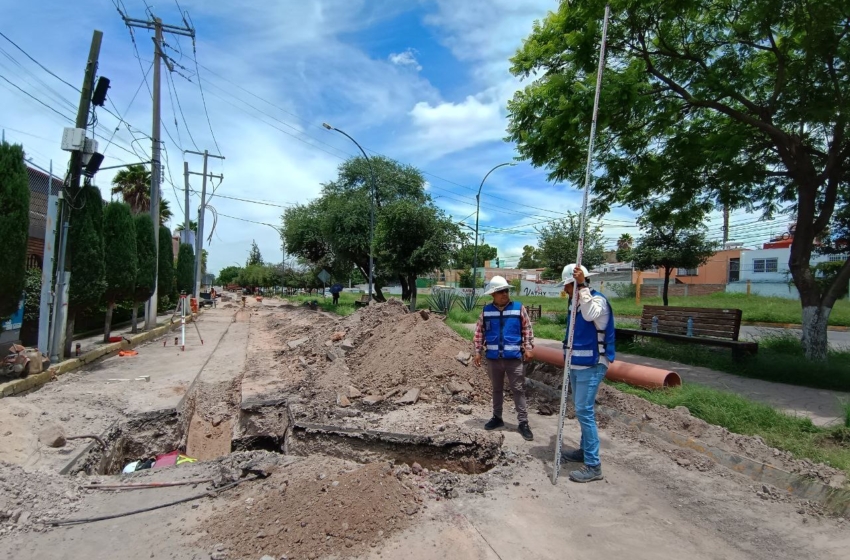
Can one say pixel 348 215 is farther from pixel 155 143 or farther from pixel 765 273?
pixel 765 273

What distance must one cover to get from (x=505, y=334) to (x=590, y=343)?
1248 mm

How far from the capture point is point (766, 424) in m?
5.23

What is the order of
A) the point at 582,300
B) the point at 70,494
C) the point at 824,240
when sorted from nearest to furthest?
1. the point at 70,494
2. the point at 582,300
3. the point at 824,240

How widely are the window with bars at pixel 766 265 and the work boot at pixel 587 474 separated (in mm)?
46450

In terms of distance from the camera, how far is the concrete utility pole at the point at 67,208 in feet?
31.8

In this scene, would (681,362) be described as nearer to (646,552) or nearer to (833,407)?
(833,407)

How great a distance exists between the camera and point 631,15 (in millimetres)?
8500

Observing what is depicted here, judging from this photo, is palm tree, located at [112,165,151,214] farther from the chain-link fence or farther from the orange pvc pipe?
the orange pvc pipe

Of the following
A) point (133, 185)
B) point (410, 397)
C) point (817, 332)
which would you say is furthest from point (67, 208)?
point (133, 185)

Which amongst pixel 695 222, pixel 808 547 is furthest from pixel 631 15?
pixel 808 547

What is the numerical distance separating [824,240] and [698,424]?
8736 mm

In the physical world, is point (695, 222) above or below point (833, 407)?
above

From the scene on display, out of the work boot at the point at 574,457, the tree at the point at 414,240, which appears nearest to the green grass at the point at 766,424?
the work boot at the point at 574,457

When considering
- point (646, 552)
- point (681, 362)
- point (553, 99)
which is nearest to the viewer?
point (646, 552)
